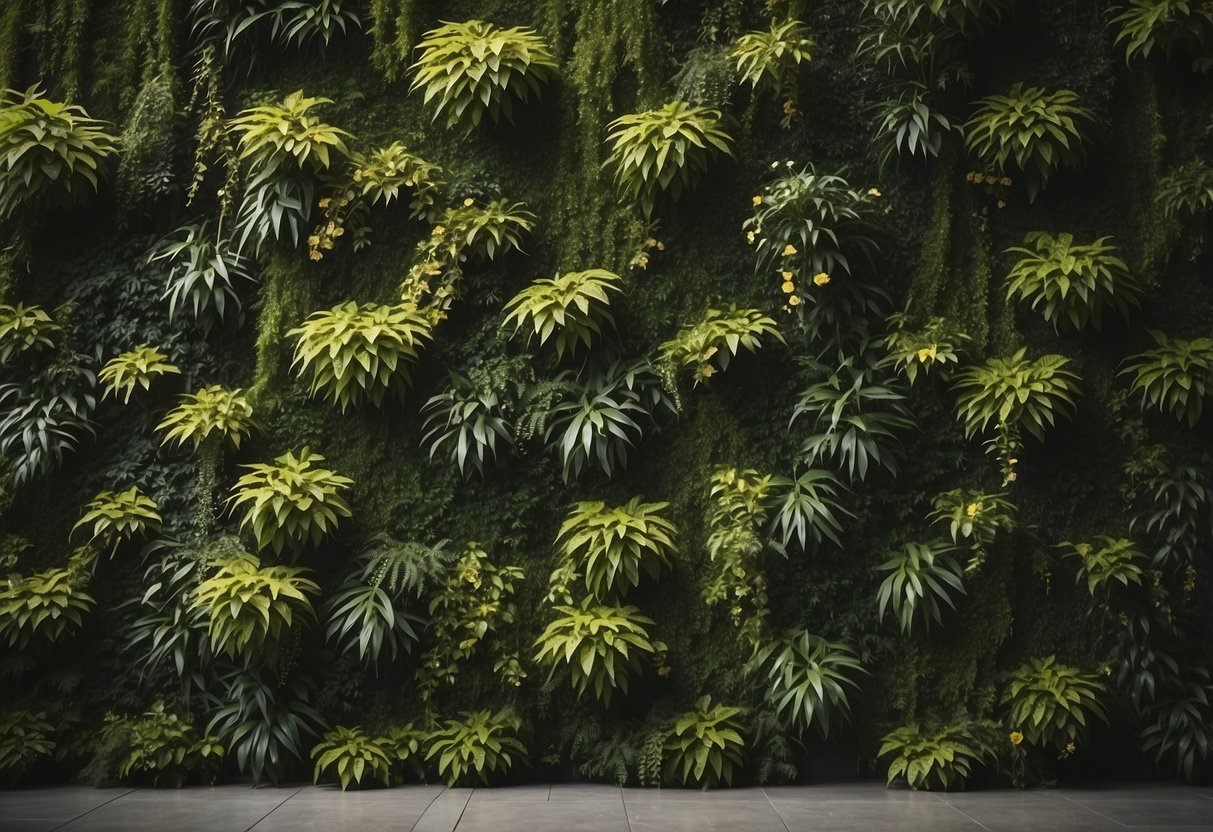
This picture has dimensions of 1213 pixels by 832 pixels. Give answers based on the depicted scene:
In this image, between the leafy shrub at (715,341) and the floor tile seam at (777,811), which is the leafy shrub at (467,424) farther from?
the floor tile seam at (777,811)

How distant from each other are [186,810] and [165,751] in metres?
0.82

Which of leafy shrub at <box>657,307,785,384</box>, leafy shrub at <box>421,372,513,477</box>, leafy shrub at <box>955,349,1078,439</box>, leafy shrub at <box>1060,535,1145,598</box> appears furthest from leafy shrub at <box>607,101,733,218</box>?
leafy shrub at <box>1060,535,1145,598</box>

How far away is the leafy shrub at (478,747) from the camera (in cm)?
580

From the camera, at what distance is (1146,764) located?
19.6 ft

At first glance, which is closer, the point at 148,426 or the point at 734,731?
the point at 734,731

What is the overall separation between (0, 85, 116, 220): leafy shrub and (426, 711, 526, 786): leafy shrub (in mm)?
4336

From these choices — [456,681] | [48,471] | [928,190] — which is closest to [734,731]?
[456,681]

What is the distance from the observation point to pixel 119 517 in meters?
6.38

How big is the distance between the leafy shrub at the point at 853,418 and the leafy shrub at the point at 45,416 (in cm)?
470

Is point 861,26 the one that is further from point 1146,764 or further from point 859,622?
point 1146,764

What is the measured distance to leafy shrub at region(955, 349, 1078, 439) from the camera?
6.00 metres

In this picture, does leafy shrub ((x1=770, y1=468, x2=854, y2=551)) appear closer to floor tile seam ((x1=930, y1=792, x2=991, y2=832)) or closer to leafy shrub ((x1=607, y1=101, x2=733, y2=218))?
floor tile seam ((x1=930, y1=792, x2=991, y2=832))

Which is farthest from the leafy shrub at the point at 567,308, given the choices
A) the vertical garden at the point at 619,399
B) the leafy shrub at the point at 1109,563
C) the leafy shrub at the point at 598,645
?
the leafy shrub at the point at 1109,563

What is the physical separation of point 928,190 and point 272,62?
4.63m
